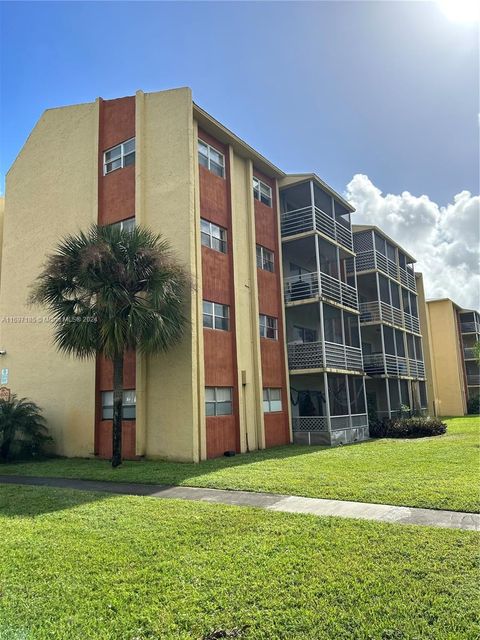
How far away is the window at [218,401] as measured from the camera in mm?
16750

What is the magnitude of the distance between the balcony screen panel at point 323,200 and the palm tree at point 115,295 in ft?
37.2

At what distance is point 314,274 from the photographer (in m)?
21.7

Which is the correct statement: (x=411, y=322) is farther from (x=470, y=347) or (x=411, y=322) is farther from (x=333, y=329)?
(x=470, y=347)

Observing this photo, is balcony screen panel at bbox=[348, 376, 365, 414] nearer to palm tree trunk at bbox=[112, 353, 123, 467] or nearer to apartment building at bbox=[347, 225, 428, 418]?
apartment building at bbox=[347, 225, 428, 418]

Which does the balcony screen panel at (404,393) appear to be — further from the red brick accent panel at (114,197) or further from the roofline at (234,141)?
the red brick accent panel at (114,197)

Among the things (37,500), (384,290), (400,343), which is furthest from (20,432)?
(400,343)

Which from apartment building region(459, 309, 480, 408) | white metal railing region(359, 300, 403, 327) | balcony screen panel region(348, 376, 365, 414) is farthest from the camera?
apartment building region(459, 309, 480, 408)

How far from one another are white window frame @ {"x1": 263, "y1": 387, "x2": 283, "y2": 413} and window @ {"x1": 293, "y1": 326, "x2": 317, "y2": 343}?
12.1ft

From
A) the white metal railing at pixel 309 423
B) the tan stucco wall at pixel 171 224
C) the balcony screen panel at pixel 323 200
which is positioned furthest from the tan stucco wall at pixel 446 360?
the tan stucco wall at pixel 171 224

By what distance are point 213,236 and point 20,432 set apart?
10204 mm

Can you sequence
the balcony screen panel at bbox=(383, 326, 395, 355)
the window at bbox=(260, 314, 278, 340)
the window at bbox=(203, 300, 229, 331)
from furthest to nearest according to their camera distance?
the balcony screen panel at bbox=(383, 326, 395, 355), the window at bbox=(260, 314, 278, 340), the window at bbox=(203, 300, 229, 331)

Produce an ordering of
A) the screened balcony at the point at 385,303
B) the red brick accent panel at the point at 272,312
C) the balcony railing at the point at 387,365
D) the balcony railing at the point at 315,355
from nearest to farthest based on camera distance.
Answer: the red brick accent panel at the point at 272,312 < the balcony railing at the point at 315,355 < the balcony railing at the point at 387,365 < the screened balcony at the point at 385,303

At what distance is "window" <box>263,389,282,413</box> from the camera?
19750 mm

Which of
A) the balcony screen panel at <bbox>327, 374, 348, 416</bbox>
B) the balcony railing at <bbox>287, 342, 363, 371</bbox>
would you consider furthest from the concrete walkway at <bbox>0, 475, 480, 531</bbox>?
the balcony screen panel at <bbox>327, 374, 348, 416</bbox>
